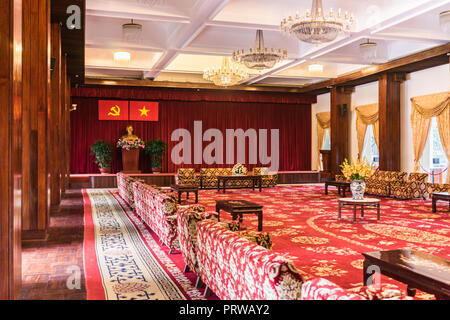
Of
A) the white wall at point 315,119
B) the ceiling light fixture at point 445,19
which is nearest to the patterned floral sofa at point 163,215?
the ceiling light fixture at point 445,19

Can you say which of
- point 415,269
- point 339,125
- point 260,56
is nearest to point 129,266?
point 415,269

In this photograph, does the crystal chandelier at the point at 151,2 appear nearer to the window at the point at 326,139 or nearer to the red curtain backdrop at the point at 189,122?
the red curtain backdrop at the point at 189,122

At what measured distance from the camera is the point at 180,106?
16.7 m

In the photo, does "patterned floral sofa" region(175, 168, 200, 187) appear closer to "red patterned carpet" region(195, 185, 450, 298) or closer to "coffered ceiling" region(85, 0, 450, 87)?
"coffered ceiling" region(85, 0, 450, 87)

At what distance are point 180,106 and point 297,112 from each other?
490 centimetres

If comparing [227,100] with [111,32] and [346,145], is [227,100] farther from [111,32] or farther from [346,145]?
[111,32]

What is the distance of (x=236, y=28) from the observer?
947 cm

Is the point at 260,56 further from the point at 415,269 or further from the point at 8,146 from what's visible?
the point at 8,146

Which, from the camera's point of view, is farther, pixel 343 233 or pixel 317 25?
pixel 317 25

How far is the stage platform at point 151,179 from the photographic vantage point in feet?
46.3

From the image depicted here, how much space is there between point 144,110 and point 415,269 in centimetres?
1390

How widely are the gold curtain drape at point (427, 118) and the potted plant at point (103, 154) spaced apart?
377 inches

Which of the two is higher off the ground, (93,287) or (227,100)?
(227,100)
